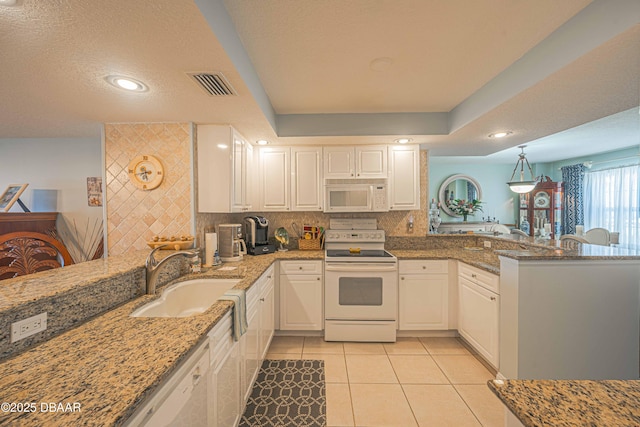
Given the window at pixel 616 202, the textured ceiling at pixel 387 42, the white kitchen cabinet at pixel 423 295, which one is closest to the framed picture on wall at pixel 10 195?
the textured ceiling at pixel 387 42

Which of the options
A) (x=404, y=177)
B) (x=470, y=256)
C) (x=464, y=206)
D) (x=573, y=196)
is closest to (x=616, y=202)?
(x=573, y=196)

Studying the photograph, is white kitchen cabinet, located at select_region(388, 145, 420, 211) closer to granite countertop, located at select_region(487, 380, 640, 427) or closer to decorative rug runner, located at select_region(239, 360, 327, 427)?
decorative rug runner, located at select_region(239, 360, 327, 427)

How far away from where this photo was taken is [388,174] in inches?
125

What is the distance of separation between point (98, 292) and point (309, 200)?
7.29 ft

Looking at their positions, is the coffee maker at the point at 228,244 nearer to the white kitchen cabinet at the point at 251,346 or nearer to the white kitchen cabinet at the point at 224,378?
the white kitchen cabinet at the point at 251,346

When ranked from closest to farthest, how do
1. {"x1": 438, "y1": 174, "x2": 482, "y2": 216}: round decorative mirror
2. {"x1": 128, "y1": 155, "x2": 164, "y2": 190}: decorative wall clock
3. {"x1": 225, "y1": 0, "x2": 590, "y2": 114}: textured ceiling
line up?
{"x1": 225, "y1": 0, "x2": 590, "y2": 114}: textured ceiling < {"x1": 128, "y1": 155, "x2": 164, "y2": 190}: decorative wall clock < {"x1": 438, "y1": 174, "x2": 482, "y2": 216}: round decorative mirror

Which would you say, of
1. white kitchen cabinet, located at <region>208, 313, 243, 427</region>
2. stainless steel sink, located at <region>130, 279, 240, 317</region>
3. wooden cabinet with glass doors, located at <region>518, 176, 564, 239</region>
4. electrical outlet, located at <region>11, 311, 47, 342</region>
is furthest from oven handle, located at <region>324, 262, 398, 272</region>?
wooden cabinet with glass doors, located at <region>518, 176, 564, 239</region>

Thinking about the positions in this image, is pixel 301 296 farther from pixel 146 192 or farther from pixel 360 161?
pixel 146 192

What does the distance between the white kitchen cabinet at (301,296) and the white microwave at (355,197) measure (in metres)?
0.76

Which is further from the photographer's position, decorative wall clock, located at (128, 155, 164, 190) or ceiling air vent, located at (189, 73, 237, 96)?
decorative wall clock, located at (128, 155, 164, 190)

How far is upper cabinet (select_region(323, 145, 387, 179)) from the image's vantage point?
10.4 ft

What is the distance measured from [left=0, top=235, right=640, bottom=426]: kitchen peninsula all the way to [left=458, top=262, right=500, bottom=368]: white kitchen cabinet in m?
0.62

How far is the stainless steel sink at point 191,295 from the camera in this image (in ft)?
5.76

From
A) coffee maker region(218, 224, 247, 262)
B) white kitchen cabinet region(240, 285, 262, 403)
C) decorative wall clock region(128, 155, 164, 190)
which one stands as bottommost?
white kitchen cabinet region(240, 285, 262, 403)
